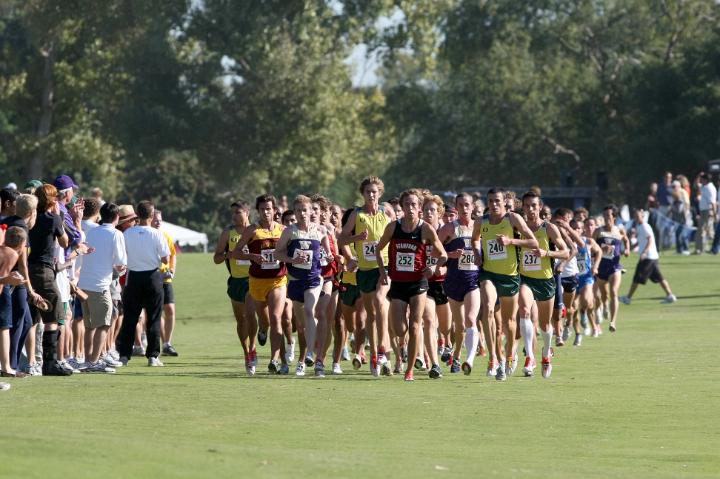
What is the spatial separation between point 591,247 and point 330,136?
41.2 m

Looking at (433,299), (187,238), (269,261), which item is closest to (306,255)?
(269,261)

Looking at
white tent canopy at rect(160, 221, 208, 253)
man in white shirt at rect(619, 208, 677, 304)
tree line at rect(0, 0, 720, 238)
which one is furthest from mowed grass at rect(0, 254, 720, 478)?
white tent canopy at rect(160, 221, 208, 253)

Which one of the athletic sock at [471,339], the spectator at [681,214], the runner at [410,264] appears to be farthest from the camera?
the spectator at [681,214]

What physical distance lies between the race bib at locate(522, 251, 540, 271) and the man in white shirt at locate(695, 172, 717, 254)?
959 inches

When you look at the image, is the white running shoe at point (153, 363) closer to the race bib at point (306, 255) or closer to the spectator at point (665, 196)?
the race bib at point (306, 255)

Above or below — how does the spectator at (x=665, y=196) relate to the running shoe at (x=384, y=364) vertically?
above

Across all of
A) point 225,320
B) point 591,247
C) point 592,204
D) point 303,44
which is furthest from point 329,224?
point 303,44

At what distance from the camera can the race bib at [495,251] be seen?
1778 centimetres

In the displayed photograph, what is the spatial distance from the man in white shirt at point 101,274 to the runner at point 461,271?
12.2 ft

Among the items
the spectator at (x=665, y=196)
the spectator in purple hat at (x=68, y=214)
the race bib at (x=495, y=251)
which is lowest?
the race bib at (x=495, y=251)

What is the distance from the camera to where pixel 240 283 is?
19.1m

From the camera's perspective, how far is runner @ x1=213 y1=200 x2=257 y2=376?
60.3 ft

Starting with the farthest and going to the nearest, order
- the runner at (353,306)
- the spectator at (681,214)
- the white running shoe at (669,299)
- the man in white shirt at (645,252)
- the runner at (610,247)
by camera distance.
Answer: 1. the spectator at (681,214)
2. the white running shoe at (669,299)
3. the man in white shirt at (645,252)
4. the runner at (610,247)
5. the runner at (353,306)

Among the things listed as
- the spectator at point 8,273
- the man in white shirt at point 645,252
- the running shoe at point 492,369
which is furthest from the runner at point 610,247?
the spectator at point 8,273
